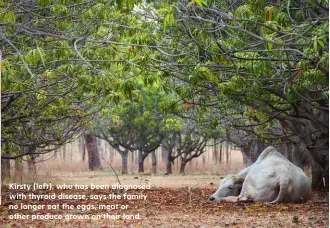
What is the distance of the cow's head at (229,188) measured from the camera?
Result: 16.0m

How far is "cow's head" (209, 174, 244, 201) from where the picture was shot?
16.0 m

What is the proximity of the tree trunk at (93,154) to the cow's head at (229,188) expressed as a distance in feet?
96.3

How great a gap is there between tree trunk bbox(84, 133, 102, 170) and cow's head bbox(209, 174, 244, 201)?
96.3ft

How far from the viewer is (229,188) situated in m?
16.1

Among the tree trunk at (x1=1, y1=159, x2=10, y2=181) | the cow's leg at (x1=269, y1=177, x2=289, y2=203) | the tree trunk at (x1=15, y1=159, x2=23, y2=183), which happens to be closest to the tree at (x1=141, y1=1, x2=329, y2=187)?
the cow's leg at (x1=269, y1=177, x2=289, y2=203)

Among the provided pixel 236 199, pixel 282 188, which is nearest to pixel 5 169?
pixel 236 199

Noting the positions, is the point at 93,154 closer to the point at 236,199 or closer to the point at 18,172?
the point at 18,172

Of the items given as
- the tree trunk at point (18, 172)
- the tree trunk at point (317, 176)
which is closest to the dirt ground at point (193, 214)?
the tree trunk at point (317, 176)

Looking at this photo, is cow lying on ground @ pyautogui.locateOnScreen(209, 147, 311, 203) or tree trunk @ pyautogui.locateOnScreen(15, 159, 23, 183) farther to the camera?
tree trunk @ pyautogui.locateOnScreen(15, 159, 23, 183)

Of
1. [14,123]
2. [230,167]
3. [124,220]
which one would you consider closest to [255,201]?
[124,220]

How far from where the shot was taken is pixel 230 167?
46.4 m

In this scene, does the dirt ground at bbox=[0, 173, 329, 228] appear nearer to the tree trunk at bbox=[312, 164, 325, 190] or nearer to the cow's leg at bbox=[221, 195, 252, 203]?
the cow's leg at bbox=[221, 195, 252, 203]

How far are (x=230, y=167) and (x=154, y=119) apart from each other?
358 inches

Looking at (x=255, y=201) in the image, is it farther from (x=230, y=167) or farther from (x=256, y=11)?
(x=230, y=167)
